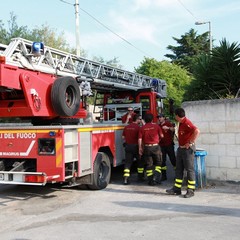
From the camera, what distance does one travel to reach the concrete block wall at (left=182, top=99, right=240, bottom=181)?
8688mm

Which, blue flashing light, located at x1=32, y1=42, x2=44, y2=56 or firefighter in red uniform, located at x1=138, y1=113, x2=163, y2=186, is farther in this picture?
firefighter in red uniform, located at x1=138, y1=113, x2=163, y2=186

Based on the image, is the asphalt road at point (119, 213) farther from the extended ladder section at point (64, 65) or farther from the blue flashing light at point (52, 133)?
the extended ladder section at point (64, 65)

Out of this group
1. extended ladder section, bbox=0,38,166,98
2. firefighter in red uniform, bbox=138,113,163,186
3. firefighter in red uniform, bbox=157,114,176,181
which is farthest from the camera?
firefighter in red uniform, bbox=157,114,176,181

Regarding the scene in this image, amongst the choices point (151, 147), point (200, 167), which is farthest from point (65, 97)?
point (200, 167)

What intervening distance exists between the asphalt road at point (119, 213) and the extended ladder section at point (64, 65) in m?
2.65

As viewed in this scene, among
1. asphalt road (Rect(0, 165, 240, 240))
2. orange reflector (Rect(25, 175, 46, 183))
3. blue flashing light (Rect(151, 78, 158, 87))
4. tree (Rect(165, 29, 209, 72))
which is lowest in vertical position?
Result: asphalt road (Rect(0, 165, 240, 240))

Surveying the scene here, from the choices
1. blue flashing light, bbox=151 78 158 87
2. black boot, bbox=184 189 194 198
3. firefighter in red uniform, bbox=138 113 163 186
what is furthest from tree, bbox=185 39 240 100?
black boot, bbox=184 189 194 198

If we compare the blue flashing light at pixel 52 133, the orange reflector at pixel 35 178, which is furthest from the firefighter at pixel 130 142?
the orange reflector at pixel 35 178

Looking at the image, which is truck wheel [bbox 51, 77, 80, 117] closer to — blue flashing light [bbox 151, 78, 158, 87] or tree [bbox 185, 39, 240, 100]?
tree [bbox 185, 39, 240, 100]

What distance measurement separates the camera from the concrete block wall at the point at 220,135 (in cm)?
869

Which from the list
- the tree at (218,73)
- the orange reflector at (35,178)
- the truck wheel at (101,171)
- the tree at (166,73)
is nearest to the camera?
the orange reflector at (35,178)

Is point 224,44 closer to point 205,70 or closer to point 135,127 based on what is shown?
point 205,70

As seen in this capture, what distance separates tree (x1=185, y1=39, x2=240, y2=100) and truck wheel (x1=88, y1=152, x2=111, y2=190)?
420 centimetres

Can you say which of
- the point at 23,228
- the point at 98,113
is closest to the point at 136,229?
Result: the point at 23,228
